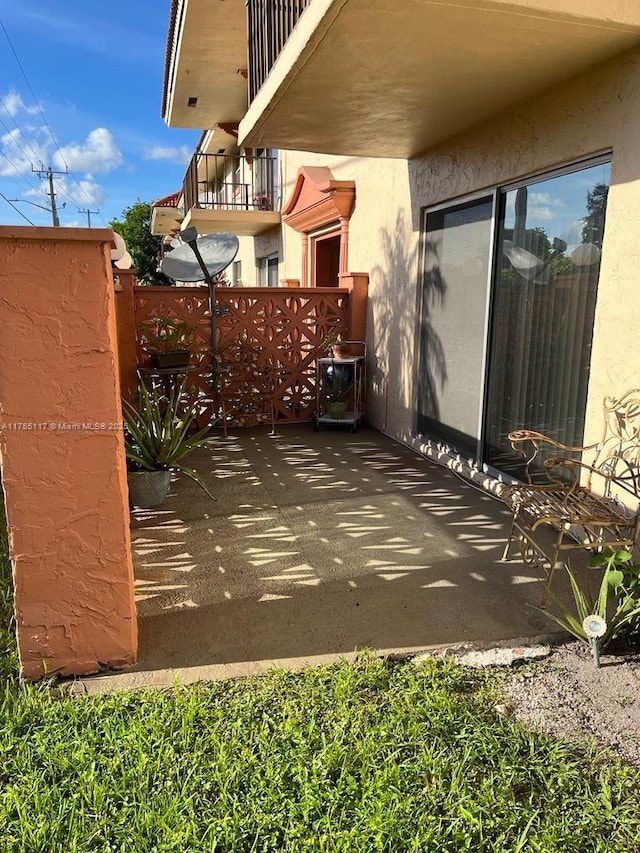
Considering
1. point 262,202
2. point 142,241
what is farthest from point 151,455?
point 142,241

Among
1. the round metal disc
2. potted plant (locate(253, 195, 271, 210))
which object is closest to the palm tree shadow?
the round metal disc

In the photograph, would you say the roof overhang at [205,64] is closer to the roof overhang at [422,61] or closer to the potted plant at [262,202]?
the potted plant at [262,202]

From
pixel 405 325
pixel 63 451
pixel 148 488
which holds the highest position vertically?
pixel 405 325

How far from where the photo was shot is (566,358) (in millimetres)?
4172

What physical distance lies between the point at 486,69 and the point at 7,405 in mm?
3252

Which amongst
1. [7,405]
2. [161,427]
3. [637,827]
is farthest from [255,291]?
[637,827]

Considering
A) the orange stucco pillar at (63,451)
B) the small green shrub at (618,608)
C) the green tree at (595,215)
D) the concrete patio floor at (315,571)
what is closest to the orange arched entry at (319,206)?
the concrete patio floor at (315,571)

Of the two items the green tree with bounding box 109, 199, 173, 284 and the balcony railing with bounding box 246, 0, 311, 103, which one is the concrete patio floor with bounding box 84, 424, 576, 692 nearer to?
the balcony railing with bounding box 246, 0, 311, 103

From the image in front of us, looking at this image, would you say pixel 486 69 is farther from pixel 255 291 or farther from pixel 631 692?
pixel 255 291

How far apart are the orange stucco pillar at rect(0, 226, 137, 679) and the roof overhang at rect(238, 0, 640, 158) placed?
6.10ft

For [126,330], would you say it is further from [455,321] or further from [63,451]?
[63,451]

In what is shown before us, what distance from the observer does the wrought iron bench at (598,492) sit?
3211mm

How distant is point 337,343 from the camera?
296 inches

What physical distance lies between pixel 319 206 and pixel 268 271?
526 cm
